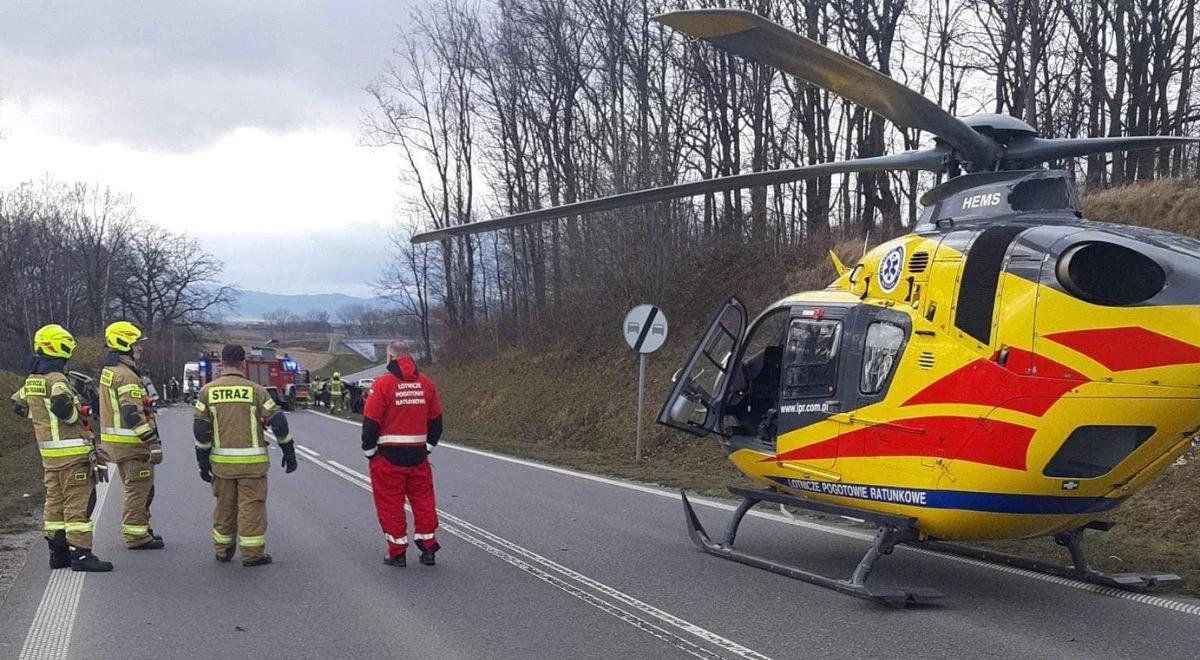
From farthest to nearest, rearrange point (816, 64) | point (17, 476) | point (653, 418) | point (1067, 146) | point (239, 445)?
point (653, 418), point (17, 476), point (239, 445), point (1067, 146), point (816, 64)

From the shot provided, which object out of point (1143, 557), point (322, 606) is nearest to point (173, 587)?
point (322, 606)

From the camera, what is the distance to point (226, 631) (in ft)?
20.7

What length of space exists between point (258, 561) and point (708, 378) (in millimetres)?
4146

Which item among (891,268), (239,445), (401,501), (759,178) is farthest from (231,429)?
(891,268)

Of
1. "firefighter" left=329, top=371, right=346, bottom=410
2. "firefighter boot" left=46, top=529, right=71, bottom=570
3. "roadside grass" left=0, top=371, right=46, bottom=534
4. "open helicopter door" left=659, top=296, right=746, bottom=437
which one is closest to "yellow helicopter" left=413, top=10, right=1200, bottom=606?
"open helicopter door" left=659, top=296, right=746, bottom=437

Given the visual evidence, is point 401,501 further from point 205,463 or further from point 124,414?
point 124,414

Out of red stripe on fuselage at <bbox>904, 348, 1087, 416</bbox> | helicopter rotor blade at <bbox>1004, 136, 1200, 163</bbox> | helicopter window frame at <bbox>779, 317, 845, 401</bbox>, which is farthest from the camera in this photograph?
helicopter window frame at <bbox>779, 317, 845, 401</bbox>

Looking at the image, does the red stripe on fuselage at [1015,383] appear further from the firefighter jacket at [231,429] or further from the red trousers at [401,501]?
the firefighter jacket at [231,429]

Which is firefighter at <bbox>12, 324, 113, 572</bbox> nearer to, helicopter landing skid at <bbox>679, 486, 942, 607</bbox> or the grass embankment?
helicopter landing skid at <bbox>679, 486, 942, 607</bbox>

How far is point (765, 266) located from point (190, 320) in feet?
213

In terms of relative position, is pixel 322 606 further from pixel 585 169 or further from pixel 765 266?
pixel 585 169

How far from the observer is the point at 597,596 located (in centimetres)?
711

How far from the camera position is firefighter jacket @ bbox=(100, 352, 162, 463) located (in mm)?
8625

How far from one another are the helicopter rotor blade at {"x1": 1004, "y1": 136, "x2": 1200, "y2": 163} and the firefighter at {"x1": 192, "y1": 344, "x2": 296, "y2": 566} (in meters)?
5.95
